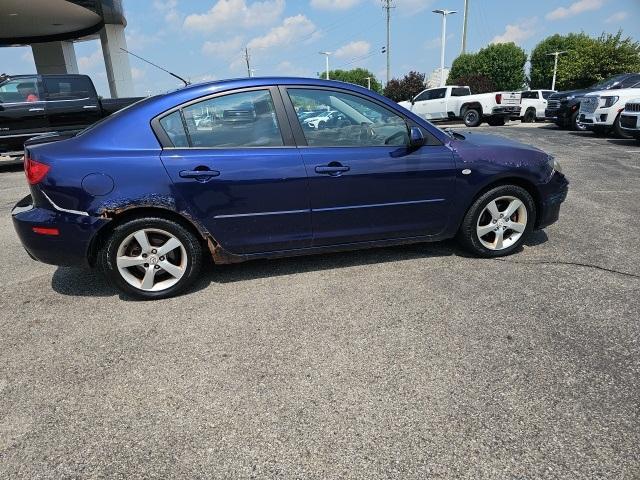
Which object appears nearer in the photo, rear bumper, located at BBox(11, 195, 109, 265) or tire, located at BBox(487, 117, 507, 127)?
rear bumper, located at BBox(11, 195, 109, 265)

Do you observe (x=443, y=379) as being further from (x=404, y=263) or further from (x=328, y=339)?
(x=404, y=263)

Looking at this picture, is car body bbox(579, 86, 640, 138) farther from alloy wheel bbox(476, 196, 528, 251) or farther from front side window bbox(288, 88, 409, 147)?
front side window bbox(288, 88, 409, 147)

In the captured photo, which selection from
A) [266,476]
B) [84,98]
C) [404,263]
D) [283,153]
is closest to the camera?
[266,476]

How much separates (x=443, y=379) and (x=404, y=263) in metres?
1.68

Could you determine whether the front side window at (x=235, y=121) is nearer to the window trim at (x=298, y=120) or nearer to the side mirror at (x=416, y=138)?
the window trim at (x=298, y=120)

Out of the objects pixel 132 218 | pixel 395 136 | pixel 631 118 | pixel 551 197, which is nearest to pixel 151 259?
pixel 132 218

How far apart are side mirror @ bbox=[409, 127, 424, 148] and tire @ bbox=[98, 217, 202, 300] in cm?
185

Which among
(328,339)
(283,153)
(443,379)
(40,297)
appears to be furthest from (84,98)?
(443,379)

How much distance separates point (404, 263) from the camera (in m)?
4.07

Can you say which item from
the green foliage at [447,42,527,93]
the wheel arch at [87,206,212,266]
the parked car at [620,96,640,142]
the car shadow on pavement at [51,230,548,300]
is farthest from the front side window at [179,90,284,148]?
the green foliage at [447,42,527,93]

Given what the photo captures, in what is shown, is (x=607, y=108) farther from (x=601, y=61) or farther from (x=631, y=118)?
(x=601, y=61)

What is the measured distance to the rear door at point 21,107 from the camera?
996 cm

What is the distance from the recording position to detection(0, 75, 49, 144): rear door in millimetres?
9961

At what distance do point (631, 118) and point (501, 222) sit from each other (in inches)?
398
